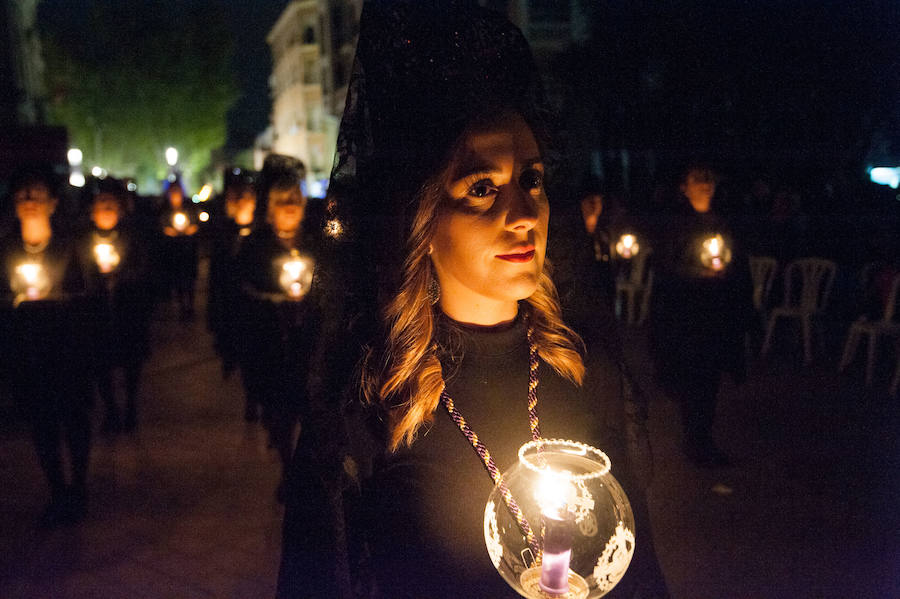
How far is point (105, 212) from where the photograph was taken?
6789 millimetres

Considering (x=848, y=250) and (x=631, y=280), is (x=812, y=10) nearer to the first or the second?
(x=848, y=250)

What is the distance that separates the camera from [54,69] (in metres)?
42.4

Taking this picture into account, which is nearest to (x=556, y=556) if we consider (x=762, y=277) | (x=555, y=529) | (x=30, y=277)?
(x=555, y=529)

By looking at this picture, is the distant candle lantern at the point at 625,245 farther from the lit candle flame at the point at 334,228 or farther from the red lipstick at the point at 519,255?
the red lipstick at the point at 519,255

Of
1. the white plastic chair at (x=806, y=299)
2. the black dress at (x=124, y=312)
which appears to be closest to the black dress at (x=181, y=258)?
the black dress at (x=124, y=312)

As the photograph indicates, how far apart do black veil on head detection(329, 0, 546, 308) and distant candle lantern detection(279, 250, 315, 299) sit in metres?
3.31

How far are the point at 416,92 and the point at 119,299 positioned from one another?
571cm

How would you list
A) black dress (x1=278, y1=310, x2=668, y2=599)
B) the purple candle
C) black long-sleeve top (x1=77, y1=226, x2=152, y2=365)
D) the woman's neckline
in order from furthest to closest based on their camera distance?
black long-sleeve top (x1=77, y1=226, x2=152, y2=365) < the woman's neckline < black dress (x1=278, y1=310, x2=668, y2=599) < the purple candle

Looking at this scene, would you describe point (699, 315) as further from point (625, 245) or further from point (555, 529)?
point (555, 529)

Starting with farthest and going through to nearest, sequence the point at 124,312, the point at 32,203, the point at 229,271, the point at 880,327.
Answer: the point at 880,327, the point at 124,312, the point at 229,271, the point at 32,203

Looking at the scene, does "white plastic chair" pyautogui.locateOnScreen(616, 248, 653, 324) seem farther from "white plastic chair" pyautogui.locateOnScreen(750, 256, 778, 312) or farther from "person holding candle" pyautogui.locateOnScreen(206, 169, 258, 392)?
"person holding candle" pyautogui.locateOnScreen(206, 169, 258, 392)

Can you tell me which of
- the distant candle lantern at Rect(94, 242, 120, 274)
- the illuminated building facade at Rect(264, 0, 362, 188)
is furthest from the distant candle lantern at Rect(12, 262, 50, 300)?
the illuminated building facade at Rect(264, 0, 362, 188)

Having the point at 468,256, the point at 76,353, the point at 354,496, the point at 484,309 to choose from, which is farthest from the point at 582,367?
the point at 76,353

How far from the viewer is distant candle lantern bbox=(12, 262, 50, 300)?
4.57m
